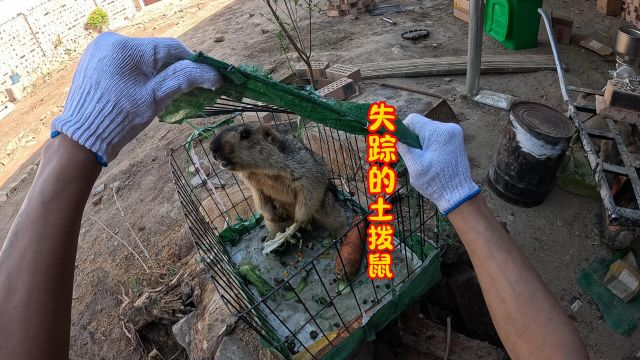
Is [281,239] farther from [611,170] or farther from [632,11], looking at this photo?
[632,11]

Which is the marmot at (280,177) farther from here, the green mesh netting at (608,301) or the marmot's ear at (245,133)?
the green mesh netting at (608,301)

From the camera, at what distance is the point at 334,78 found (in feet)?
23.1

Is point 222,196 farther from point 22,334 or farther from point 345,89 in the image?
point 22,334

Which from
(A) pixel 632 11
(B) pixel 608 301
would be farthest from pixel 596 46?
(B) pixel 608 301

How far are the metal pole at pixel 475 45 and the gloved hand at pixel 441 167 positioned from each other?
14.8 feet

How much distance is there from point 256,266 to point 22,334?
7.12ft

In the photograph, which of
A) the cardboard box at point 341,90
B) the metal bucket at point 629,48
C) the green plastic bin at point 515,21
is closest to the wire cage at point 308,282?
the cardboard box at point 341,90

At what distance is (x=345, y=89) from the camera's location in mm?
6289

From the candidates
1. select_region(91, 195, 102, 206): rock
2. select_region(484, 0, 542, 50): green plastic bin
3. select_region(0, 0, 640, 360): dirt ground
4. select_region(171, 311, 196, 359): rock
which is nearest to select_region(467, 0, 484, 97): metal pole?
select_region(0, 0, 640, 360): dirt ground

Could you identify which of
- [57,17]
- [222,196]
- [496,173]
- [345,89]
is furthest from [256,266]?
[57,17]

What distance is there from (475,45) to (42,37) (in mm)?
14687

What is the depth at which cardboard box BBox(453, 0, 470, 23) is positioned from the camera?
921 cm

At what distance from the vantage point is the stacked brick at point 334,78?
20.5 ft

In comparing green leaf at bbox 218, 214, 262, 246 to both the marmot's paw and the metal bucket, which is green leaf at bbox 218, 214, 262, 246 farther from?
the metal bucket
